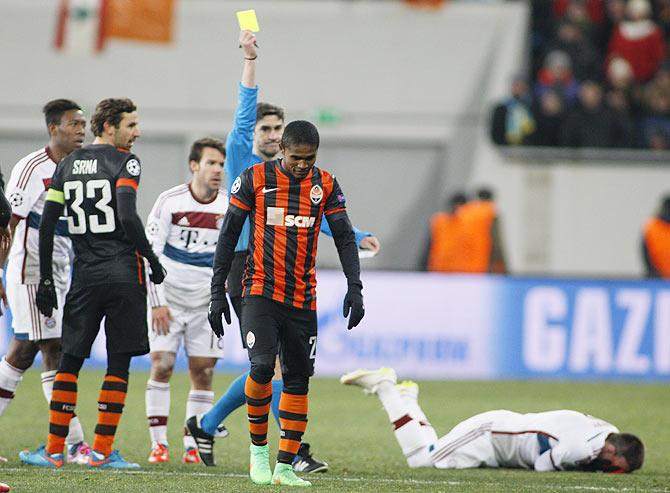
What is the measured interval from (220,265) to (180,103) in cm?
1368

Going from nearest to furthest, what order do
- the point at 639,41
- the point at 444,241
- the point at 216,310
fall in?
1. the point at 216,310
2. the point at 444,241
3. the point at 639,41

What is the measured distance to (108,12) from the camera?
20141 millimetres

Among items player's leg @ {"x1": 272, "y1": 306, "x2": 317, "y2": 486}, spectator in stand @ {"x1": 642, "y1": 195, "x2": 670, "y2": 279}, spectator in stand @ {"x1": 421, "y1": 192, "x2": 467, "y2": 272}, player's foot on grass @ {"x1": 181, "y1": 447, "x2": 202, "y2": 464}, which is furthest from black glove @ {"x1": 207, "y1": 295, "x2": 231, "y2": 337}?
spectator in stand @ {"x1": 421, "y1": 192, "x2": 467, "y2": 272}

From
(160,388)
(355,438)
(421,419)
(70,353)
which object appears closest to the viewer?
(70,353)

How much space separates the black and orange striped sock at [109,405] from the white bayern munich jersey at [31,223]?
94cm

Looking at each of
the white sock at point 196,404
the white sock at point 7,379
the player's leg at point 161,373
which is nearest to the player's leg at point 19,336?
the white sock at point 7,379

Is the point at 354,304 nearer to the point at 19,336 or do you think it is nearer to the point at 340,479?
the point at 340,479

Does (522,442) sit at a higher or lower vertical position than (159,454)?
higher

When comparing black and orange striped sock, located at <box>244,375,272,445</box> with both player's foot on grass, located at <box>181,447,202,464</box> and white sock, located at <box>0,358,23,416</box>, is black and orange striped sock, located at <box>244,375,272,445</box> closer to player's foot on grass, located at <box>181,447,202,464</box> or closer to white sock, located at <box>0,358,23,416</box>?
player's foot on grass, located at <box>181,447,202,464</box>

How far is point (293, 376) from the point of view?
7.25 m

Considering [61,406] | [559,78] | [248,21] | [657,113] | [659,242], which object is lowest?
[61,406]

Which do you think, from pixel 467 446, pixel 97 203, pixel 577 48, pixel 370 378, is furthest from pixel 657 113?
pixel 97 203

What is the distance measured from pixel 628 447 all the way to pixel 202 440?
2596mm

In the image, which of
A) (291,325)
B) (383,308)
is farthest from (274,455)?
(383,308)
